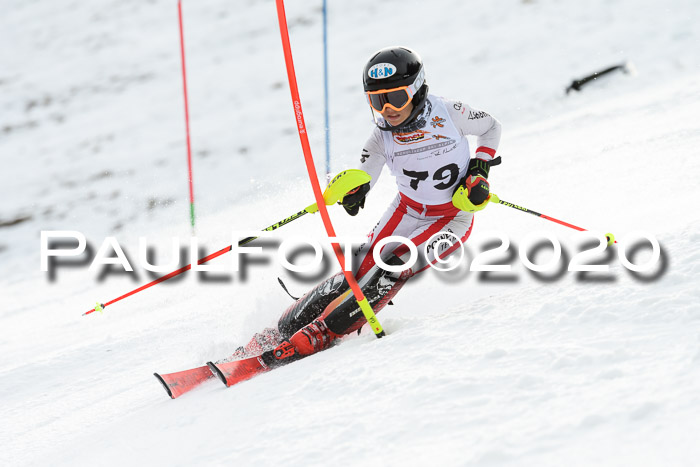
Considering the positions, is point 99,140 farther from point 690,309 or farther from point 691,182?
point 690,309

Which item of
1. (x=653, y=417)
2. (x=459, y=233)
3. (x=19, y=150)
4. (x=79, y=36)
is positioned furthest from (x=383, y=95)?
(x=79, y=36)

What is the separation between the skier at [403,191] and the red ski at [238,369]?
5cm

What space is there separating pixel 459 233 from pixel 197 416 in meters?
1.91

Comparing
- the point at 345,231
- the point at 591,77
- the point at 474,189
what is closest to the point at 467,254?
the point at 474,189

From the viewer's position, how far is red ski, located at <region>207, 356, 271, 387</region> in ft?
9.75

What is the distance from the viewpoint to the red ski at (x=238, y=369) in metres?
2.97

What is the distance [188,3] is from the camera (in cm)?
1722

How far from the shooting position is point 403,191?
3781mm

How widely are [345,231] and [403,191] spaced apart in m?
2.40

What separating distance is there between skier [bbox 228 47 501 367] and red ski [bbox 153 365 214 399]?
0.29 metres

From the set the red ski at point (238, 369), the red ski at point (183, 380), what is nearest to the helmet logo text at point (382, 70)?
the red ski at point (238, 369)

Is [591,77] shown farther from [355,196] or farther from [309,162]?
[309,162]

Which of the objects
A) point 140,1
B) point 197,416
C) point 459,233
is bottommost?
point 197,416

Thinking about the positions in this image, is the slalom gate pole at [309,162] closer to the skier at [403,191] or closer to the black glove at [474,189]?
the skier at [403,191]
